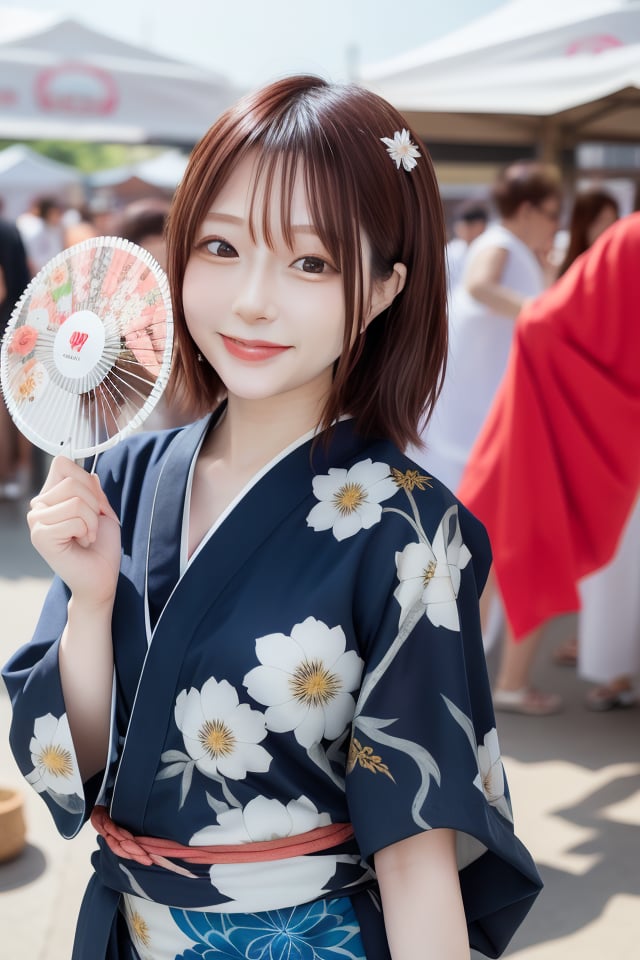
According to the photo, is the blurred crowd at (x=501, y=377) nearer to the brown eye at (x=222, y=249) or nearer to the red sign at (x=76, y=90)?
the red sign at (x=76, y=90)

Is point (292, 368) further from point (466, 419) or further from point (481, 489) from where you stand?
point (466, 419)

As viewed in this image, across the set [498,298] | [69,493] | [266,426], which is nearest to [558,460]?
[498,298]

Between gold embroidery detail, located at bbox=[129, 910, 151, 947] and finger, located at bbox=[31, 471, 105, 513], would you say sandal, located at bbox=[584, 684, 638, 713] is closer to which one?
gold embroidery detail, located at bbox=[129, 910, 151, 947]

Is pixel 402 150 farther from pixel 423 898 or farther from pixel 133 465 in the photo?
pixel 423 898

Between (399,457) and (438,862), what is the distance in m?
0.39

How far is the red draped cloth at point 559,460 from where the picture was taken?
2885mm

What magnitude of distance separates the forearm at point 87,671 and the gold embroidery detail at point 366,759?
9.8 inches

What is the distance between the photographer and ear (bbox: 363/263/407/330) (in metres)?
1.08

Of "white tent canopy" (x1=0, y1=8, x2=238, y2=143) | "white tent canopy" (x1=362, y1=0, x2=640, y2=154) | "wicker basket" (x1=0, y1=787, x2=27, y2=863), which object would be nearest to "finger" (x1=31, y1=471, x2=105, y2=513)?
"wicker basket" (x1=0, y1=787, x2=27, y2=863)

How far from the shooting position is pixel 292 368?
1.03 meters

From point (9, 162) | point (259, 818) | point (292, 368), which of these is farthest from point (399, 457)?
point (9, 162)

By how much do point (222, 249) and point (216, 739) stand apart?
46 cm

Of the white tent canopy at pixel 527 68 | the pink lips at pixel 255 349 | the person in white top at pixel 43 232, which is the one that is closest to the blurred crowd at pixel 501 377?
the white tent canopy at pixel 527 68

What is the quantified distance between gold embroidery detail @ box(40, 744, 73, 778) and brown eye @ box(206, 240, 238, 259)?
50 centimetres
